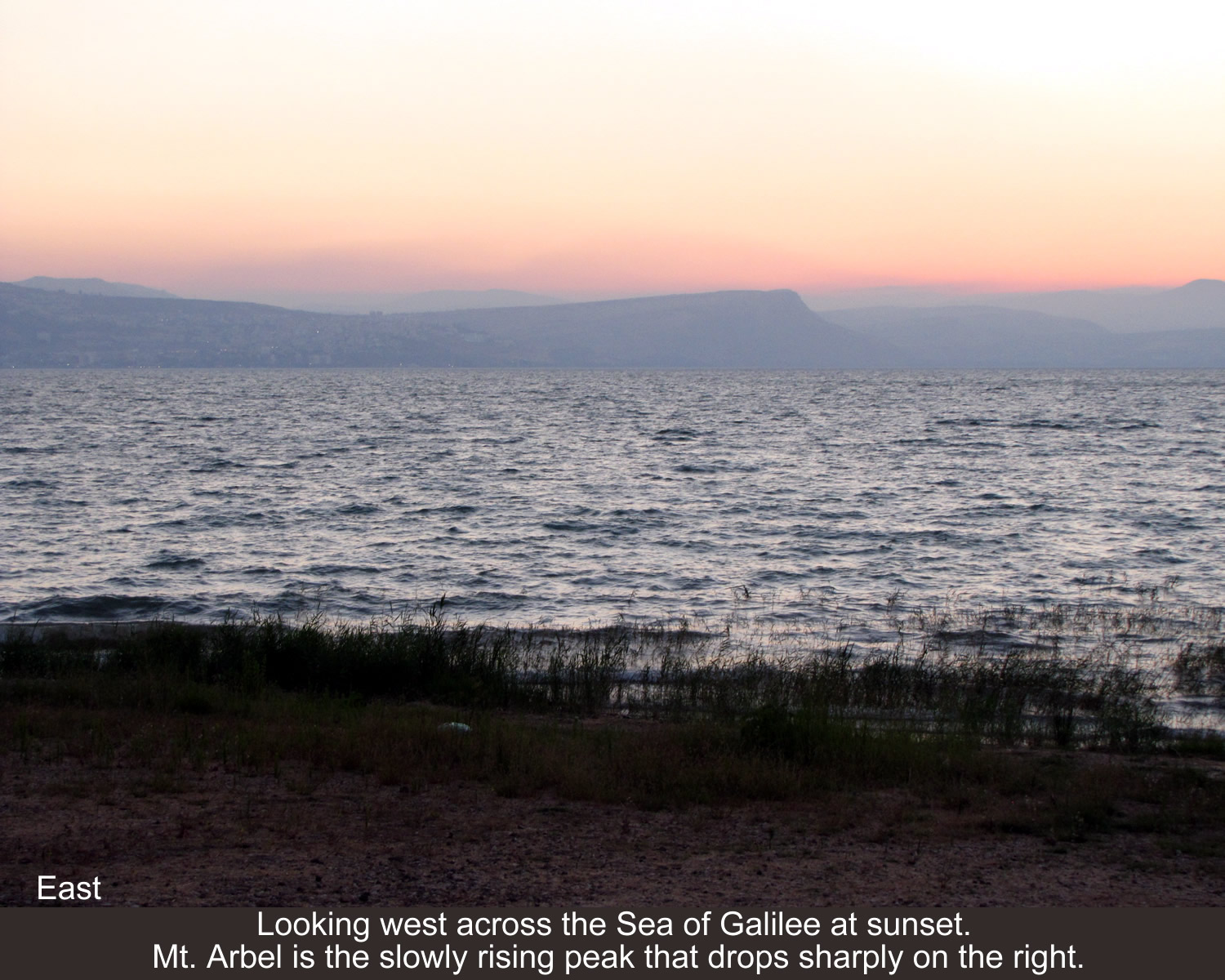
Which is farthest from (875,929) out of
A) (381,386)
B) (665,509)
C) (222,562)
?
(381,386)

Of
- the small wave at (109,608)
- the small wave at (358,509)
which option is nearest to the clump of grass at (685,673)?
the small wave at (109,608)

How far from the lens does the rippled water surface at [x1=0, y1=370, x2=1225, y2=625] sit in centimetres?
2114

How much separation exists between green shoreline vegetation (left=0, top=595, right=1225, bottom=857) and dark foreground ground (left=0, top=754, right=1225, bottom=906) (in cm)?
29

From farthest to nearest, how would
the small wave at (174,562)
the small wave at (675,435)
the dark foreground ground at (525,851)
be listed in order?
the small wave at (675,435) < the small wave at (174,562) < the dark foreground ground at (525,851)

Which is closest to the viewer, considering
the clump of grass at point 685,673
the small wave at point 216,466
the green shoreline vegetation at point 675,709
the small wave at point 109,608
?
the green shoreline vegetation at point 675,709

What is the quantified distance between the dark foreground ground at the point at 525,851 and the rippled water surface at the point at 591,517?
10.8m

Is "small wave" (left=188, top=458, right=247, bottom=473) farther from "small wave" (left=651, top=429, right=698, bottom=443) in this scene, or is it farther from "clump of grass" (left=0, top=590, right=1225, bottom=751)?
"clump of grass" (left=0, top=590, right=1225, bottom=751)

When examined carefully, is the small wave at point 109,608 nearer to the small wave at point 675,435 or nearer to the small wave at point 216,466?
the small wave at point 216,466

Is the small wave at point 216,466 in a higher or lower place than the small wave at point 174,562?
higher

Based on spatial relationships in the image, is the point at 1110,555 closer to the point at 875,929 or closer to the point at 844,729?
the point at 844,729

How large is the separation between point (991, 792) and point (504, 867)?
4332 millimetres

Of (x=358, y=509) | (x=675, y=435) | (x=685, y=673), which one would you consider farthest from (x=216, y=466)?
(x=685, y=673)

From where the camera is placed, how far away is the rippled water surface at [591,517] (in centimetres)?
2114

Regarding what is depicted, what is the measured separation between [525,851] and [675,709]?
558 cm
